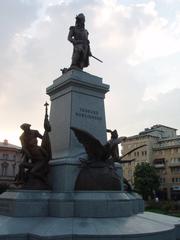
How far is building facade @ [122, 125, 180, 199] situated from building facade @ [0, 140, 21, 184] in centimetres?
2753

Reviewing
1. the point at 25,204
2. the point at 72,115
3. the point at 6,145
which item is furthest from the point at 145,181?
the point at 25,204

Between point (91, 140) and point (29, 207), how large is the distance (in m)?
3.13

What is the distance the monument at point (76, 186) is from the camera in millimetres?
9992

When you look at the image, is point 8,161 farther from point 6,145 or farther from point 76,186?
point 76,186

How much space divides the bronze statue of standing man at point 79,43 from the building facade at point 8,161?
A: 56.2 meters

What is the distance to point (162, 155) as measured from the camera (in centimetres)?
8869

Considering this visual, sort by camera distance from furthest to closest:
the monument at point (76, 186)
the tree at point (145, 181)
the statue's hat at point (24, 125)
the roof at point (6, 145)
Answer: the tree at point (145, 181) → the roof at point (6, 145) → the statue's hat at point (24, 125) → the monument at point (76, 186)

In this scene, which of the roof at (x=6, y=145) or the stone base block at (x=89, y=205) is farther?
the roof at (x=6, y=145)

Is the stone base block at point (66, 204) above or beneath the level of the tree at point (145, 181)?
beneath

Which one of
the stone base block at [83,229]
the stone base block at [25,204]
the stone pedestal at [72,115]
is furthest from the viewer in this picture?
the stone pedestal at [72,115]

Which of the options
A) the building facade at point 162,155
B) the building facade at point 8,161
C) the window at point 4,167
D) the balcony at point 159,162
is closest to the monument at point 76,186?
the building facade at point 8,161

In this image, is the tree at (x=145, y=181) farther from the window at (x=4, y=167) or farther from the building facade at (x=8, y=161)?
the window at (x=4, y=167)

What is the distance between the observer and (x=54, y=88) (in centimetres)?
1533

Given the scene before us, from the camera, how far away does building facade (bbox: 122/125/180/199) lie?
83700 mm
